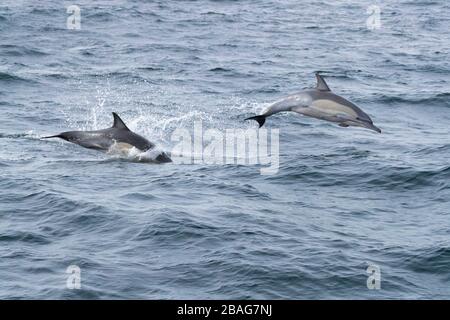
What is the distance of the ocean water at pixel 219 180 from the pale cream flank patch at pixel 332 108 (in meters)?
1.76

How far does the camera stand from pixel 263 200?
57.2 ft

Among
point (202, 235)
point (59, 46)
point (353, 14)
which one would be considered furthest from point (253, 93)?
point (353, 14)

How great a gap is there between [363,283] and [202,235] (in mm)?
2945

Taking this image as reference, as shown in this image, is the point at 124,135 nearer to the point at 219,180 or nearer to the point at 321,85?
the point at 219,180

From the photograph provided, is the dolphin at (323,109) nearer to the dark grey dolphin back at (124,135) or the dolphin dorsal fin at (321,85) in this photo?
the dolphin dorsal fin at (321,85)

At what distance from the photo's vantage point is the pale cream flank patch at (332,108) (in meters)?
15.9

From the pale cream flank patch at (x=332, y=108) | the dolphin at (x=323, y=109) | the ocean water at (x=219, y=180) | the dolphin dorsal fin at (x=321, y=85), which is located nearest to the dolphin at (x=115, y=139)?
the ocean water at (x=219, y=180)

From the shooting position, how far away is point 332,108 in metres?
16.0

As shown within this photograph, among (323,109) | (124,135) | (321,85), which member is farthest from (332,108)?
(124,135)

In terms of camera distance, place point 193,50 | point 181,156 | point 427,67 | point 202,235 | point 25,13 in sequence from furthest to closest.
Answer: point 25,13, point 193,50, point 427,67, point 181,156, point 202,235

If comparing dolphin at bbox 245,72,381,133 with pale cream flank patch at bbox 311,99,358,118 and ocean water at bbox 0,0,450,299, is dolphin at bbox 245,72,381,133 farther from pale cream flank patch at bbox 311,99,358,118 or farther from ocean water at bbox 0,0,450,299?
ocean water at bbox 0,0,450,299

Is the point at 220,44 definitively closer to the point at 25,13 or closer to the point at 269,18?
the point at 269,18

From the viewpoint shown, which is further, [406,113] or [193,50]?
[193,50]

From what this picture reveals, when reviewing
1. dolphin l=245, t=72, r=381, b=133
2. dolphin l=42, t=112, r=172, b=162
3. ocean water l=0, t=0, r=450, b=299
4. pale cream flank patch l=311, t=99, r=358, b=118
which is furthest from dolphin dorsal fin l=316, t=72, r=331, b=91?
dolphin l=42, t=112, r=172, b=162
